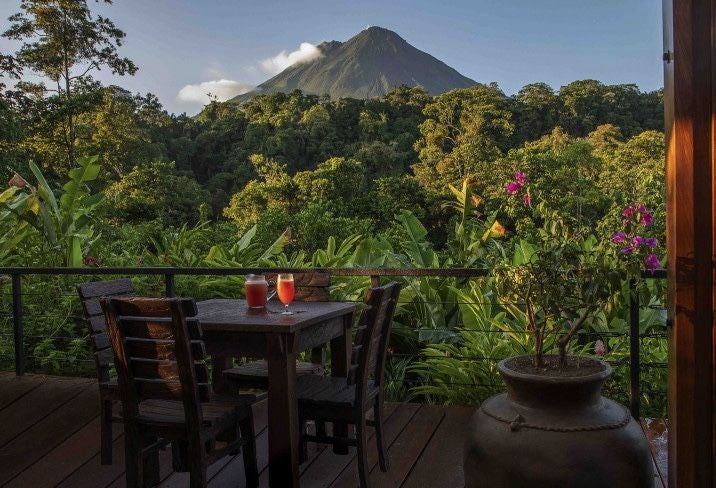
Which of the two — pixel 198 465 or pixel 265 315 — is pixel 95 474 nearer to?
pixel 198 465

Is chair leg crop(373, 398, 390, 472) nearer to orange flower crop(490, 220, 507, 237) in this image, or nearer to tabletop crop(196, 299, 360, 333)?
tabletop crop(196, 299, 360, 333)

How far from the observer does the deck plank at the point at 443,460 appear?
2773 millimetres

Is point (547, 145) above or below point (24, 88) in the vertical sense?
below

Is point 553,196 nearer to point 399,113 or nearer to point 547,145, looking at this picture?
point 547,145

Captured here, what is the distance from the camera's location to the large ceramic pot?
1.82 meters

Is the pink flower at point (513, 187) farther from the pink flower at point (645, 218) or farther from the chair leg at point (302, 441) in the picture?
the chair leg at point (302, 441)

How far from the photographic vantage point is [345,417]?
2.62m

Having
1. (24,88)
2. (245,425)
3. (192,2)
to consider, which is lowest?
(245,425)

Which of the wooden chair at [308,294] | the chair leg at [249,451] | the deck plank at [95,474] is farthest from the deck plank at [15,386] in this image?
the chair leg at [249,451]

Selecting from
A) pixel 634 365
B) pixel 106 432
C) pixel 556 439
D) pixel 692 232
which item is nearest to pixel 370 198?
pixel 634 365

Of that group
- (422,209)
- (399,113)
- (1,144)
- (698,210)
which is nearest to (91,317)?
(698,210)

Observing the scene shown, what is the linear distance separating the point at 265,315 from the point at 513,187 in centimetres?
131

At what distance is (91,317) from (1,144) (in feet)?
37.8

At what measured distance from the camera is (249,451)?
8.64 ft
